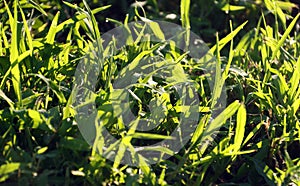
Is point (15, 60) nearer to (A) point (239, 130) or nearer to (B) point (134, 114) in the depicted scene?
(B) point (134, 114)

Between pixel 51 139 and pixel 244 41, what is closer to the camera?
pixel 51 139

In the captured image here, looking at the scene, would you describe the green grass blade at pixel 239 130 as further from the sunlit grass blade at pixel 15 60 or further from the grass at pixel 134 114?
the sunlit grass blade at pixel 15 60

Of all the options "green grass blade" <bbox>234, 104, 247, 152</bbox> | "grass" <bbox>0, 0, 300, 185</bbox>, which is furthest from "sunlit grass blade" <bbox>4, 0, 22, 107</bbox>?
"green grass blade" <bbox>234, 104, 247, 152</bbox>

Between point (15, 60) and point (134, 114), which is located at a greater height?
point (15, 60)

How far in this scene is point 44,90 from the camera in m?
1.57

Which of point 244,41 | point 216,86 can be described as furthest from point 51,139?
point 244,41

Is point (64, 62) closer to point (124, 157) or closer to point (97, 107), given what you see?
point (97, 107)

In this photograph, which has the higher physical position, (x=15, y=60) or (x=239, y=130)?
(x=15, y=60)

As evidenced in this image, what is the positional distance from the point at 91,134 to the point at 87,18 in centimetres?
49

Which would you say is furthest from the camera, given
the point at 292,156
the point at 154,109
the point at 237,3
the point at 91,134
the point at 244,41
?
the point at 237,3

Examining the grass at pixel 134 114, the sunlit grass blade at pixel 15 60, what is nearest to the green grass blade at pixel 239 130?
the grass at pixel 134 114

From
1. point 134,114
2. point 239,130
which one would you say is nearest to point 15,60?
point 134,114

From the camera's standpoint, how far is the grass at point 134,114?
1.34 m

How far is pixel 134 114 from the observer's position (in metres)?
1.55
